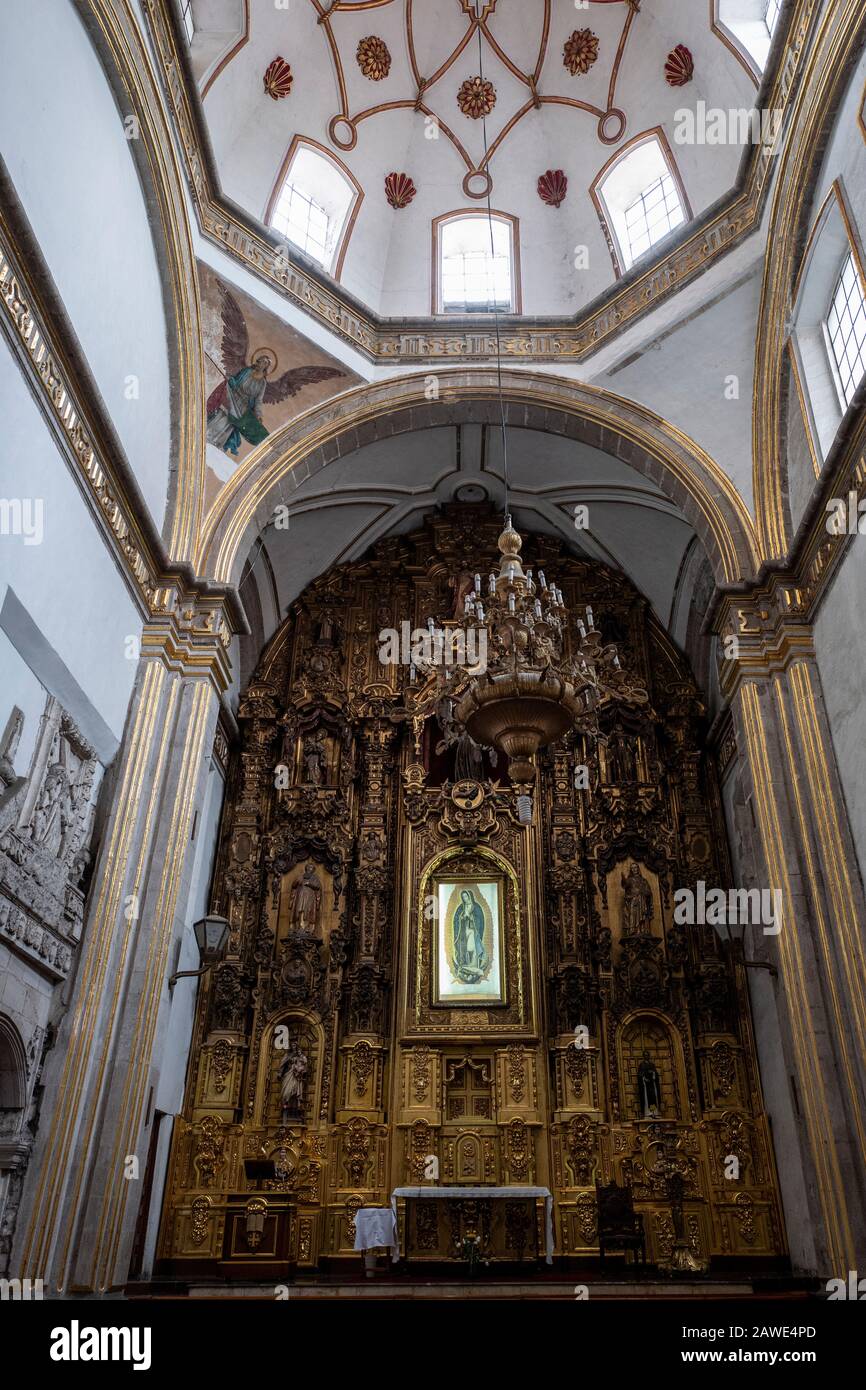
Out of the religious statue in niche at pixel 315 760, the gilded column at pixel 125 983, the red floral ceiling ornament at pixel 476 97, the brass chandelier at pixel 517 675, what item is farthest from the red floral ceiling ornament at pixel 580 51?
the religious statue in niche at pixel 315 760

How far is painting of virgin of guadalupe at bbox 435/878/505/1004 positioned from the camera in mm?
14078

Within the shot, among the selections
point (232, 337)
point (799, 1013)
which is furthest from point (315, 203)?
point (799, 1013)

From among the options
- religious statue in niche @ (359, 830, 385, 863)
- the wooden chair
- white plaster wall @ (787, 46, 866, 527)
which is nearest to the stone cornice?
white plaster wall @ (787, 46, 866, 527)

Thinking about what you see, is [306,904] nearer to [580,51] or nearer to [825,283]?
[825,283]

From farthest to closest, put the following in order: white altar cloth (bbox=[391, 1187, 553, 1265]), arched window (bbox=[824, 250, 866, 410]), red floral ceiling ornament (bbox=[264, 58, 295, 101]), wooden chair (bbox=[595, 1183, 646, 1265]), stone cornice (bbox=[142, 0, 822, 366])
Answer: red floral ceiling ornament (bbox=[264, 58, 295, 101]) → white altar cloth (bbox=[391, 1187, 553, 1265]) → wooden chair (bbox=[595, 1183, 646, 1265]) → stone cornice (bbox=[142, 0, 822, 366]) → arched window (bbox=[824, 250, 866, 410])

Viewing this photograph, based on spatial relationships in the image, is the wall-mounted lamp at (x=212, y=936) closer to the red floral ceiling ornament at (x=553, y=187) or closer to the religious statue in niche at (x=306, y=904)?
the religious statue in niche at (x=306, y=904)

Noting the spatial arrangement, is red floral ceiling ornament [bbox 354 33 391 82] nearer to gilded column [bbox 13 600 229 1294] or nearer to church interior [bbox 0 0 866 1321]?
church interior [bbox 0 0 866 1321]

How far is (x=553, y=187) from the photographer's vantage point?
47.4 feet

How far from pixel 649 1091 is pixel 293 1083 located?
192 inches

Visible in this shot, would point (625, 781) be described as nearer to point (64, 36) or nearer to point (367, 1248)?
point (367, 1248)

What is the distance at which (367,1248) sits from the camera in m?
11.1

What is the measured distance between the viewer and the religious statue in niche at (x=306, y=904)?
1445 cm

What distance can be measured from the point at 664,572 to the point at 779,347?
541cm

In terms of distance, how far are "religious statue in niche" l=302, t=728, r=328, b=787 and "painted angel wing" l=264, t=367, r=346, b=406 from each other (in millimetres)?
5564
